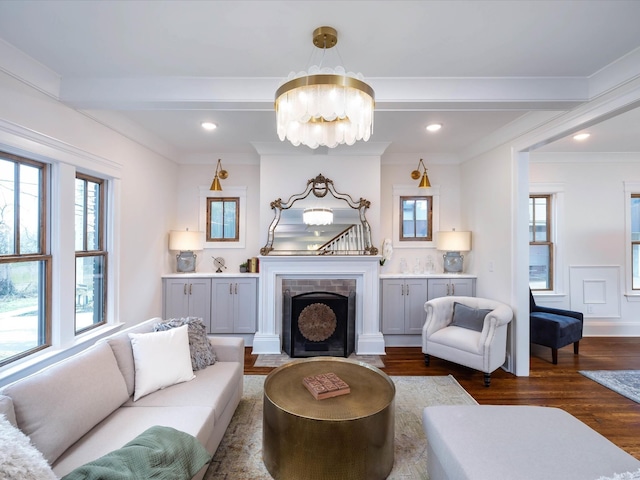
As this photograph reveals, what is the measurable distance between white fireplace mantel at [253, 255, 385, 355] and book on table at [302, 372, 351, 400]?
1.89 meters

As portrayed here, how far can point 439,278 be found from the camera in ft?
13.6

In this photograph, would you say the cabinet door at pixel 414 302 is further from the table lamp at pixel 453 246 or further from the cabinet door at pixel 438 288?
the table lamp at pixel 453 246

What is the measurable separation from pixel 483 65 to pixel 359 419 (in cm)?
248

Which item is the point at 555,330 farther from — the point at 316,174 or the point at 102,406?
the point at 102,406

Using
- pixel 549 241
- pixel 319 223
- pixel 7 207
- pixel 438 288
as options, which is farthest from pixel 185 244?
pixel 549 241

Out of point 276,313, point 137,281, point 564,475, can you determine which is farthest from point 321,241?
point 564,475

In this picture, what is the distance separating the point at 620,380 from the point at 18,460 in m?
4.69

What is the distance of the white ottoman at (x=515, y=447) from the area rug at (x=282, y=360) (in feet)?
6.18

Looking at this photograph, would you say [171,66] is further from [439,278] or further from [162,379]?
[439,278]

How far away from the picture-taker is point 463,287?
4.15 m

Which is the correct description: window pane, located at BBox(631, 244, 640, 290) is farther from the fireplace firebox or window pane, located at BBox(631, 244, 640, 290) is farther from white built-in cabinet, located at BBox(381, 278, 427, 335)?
the fireplace firebox

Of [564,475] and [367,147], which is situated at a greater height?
[367,147]

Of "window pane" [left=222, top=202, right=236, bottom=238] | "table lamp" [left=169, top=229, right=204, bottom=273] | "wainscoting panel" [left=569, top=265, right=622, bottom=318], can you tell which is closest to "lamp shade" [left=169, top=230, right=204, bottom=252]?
"table lamp" [left=169, top=229, right=204, bottom=273]

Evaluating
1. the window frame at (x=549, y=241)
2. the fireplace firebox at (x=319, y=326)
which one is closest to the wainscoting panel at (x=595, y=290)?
the window frame at (x=549, y=241)
